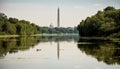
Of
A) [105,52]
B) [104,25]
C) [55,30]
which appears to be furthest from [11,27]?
[55,30]

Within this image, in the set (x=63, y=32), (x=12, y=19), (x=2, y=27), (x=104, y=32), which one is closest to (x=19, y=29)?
(x=12, y=19)

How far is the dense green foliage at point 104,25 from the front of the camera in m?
44.1

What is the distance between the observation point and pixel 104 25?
4722 cm

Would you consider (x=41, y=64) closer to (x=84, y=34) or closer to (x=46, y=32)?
(x=84, y=34)

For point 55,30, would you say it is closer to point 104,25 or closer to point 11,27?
point 11,27

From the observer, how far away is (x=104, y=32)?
154 feet

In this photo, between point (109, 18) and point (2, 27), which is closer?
point (109, 18)

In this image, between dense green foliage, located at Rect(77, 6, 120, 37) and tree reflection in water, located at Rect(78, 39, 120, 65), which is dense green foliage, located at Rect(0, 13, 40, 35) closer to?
dense green foliage, located at Rect(77, 6, 120, 37)

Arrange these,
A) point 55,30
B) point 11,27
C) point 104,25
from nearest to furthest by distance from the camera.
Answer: point 104,25 < point 11,27 < point 55,30

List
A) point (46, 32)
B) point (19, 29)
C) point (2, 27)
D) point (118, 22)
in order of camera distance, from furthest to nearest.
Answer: point (46, 32)
point (19, 29)
point (2, 27)
point (118, 22)

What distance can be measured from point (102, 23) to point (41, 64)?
35542mm

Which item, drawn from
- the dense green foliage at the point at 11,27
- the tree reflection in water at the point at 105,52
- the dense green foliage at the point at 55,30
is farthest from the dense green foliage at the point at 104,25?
the dense green foliage at the point at 55,30

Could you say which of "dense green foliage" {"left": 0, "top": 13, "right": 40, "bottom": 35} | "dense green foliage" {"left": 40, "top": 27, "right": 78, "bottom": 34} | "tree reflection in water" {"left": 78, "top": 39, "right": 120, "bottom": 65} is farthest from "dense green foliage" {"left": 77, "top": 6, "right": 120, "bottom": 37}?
"dense green foliage" {"left": 40, "top": 27, "right": 78, "bottom": 34}

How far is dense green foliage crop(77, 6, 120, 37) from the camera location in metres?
44.1
